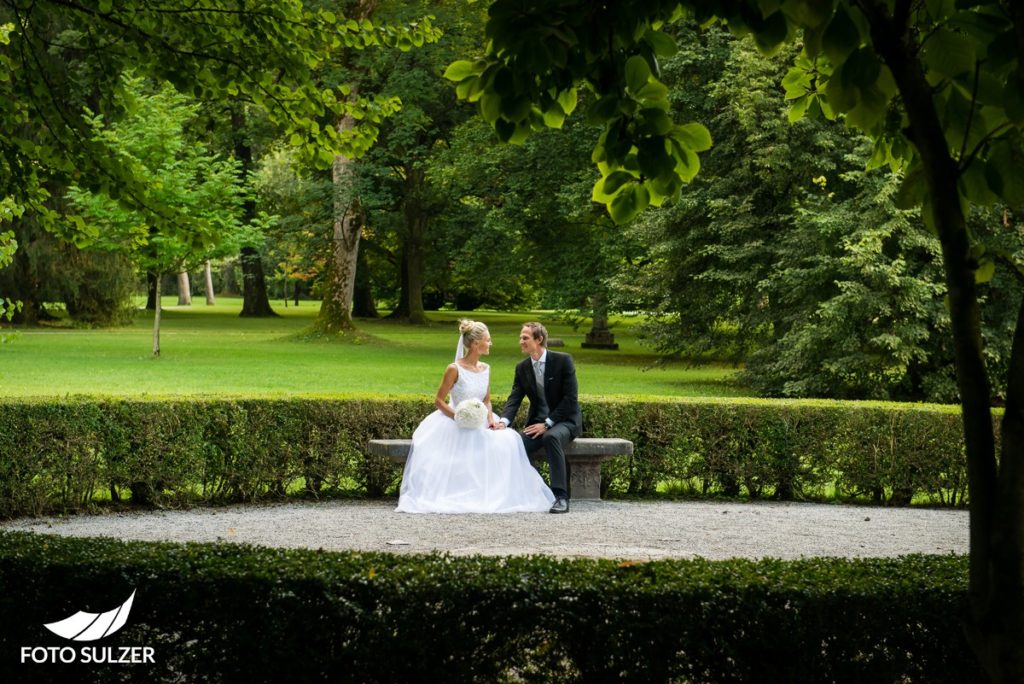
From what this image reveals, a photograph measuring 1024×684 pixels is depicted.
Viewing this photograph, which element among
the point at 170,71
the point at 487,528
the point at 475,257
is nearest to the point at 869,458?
the point at 487,528

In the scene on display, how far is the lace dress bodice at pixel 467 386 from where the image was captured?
1173 cm

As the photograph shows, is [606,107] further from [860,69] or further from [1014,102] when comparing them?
[1014,102]

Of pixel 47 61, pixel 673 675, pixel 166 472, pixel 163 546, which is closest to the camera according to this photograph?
pixel 673 675

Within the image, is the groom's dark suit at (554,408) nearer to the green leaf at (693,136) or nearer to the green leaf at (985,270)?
the green leaf at (693,136)

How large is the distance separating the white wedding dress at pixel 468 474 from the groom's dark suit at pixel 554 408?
19cm

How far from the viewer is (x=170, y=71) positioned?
8469mm

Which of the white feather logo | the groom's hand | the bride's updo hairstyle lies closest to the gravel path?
the groom's hand

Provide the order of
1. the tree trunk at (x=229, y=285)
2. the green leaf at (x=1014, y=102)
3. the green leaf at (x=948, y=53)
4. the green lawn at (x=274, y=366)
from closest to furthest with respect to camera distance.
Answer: the green leaf at (x=1014, y=102)
the green leaf at (x=948, y=53)
the green lawn at (x=274, y=366)
the tree trunk at (x=229, y=285)

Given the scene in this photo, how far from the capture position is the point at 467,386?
38.5 feet

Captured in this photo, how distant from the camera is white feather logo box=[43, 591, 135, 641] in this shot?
15.6ft

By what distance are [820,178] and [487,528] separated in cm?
1475

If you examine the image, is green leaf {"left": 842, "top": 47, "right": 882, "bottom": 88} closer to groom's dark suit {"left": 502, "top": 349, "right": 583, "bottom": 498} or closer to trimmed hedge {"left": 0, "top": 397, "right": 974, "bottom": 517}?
groom's dark suit {"left": 502, "top": 349, "right": 583, "bottom": 498}

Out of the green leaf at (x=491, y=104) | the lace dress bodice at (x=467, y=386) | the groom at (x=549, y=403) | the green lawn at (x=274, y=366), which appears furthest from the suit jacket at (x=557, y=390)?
the green leaf at (x=491, y=104)

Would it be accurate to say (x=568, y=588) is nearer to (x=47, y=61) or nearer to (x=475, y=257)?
(x=47, y=61)
